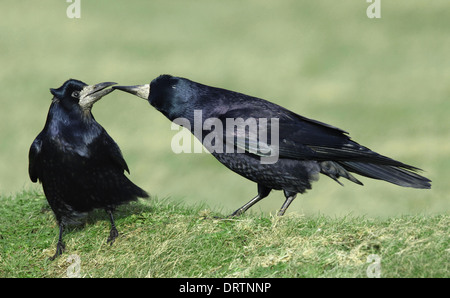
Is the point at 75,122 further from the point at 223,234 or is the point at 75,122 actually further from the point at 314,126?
the point at 314,126

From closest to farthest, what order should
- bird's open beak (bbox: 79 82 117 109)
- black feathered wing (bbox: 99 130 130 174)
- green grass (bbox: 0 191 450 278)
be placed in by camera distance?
green grass (bbox: 0 191 450 278) < bird's open beak (bbox: 79 82 117 109) < black feathered wing (bbox: 99 130 130 174)

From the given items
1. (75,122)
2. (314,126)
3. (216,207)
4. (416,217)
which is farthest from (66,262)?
(416,217)

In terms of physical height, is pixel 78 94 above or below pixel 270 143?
above

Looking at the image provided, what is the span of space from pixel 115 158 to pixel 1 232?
1.48 m

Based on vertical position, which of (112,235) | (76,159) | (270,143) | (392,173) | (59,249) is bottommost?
(59,249)

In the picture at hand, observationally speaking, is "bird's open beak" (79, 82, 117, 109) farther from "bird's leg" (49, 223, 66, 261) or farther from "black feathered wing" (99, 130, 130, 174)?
"bird's leg" (49, 223, 66, 261)

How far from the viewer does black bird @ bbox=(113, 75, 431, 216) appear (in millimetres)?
5848

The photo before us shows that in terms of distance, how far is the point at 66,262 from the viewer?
227 inches

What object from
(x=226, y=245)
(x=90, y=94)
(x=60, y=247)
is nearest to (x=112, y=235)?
(x=60, y=247)

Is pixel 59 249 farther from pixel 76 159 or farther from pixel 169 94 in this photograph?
pixel 169 94

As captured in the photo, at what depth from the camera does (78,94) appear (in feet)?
19.4

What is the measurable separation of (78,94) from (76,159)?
0.62 m

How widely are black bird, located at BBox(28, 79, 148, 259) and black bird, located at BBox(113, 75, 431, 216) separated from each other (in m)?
0.44

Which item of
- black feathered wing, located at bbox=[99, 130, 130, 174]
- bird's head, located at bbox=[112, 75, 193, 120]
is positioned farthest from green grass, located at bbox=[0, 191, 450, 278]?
bird's head, located at bbox=[112, 75, 193, 120]
